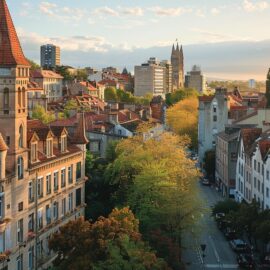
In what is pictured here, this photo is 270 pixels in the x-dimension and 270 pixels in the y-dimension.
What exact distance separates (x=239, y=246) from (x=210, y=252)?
281cm

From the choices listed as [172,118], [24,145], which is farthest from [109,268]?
[172,118]

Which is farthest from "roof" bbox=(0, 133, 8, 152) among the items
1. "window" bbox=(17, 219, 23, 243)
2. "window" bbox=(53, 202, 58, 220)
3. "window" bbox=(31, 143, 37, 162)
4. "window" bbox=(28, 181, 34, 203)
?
"window" bbox=(53, 202, 58, 220)

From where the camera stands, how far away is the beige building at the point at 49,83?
153 meters

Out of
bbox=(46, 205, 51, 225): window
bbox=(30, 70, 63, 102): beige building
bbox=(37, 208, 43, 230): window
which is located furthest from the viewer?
bbox=(30, 70, 63, 102): beige building

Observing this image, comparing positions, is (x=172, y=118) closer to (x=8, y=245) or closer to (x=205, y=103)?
(x=205, y=103)

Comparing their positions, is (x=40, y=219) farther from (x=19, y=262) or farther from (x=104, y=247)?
(x=104, y=247)

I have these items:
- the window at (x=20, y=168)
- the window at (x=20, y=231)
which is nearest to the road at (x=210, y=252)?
the window at (x=20, y=231)

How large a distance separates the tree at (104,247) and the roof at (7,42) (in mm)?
11310

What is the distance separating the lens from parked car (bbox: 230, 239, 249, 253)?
56.6m

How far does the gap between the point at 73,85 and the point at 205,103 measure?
67486 mm

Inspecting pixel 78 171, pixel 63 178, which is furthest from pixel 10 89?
pixel 78 171

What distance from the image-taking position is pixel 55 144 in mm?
48594

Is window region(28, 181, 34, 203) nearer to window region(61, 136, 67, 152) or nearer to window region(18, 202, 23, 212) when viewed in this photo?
window region(18, 202, 23, 212)

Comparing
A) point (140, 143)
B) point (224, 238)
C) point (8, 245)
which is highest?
point (140, 143)
